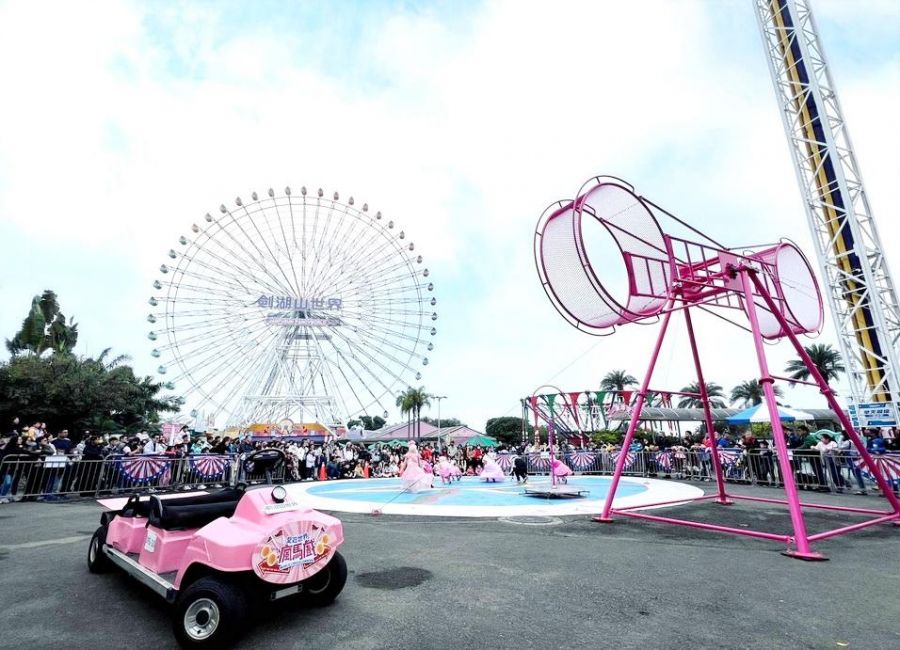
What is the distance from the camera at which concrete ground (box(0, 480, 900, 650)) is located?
3404 mm

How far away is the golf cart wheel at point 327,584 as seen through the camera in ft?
13.2

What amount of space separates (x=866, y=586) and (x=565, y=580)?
9.57 feet

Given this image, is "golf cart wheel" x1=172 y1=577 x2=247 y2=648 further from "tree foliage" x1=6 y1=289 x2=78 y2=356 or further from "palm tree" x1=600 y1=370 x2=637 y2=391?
"palm tree" x1=600 y1=370 x2=637 y2=391

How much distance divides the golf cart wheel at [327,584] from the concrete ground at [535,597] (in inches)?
4.6

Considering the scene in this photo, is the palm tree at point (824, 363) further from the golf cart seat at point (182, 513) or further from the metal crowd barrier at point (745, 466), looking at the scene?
the golf cart seat at point (182, 513)

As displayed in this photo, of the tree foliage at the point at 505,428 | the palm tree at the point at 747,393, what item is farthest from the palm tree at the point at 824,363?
the tree foliage at the point at 505,428

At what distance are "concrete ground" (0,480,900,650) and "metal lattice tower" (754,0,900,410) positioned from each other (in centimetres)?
1819

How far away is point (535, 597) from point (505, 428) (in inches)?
2981

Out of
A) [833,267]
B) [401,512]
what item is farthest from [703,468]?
[401,512]

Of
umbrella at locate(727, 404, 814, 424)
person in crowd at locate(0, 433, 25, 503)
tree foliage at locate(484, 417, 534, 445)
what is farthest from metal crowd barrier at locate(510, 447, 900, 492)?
tree foliage at locate(484, 417, 534, 445)

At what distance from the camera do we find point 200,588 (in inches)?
128

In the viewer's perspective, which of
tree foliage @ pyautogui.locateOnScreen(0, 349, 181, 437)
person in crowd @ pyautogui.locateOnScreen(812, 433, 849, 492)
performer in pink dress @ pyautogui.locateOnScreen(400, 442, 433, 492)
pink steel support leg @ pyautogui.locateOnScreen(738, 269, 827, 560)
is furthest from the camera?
tree foliage @ pyautogui.locateOnScreen(0, 349, 181, 437)

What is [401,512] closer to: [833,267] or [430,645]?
[430,645]

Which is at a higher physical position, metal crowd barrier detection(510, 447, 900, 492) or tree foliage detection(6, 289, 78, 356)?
tree foliage detection(6, 289, 78, 356)
